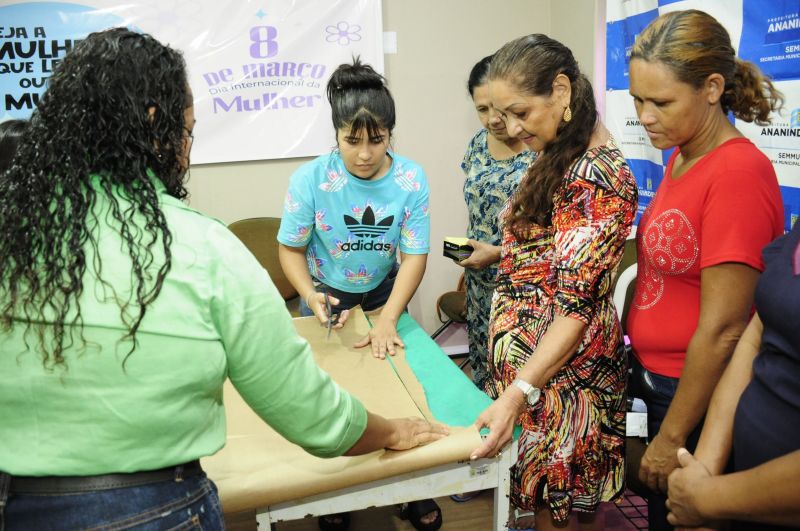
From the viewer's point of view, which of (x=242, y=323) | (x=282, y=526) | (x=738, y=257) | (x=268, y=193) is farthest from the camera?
(x=268, y=193)

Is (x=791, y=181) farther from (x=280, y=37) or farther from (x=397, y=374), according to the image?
(x=280, y=37)

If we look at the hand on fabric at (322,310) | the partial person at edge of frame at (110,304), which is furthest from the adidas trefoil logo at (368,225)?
the partial person at edge of frame at (110,304)

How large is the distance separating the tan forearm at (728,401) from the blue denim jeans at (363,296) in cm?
110

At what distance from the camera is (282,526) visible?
7.55 ft

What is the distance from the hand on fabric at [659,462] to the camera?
3.98 ft

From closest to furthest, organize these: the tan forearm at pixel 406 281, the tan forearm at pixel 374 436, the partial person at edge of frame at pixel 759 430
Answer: the partial person at edge of frame at pixel 759 430 < the tan forearm at pixel 374 436 < the tan forearm at pixel 406 281

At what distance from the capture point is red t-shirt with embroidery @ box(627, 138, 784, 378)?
43.7 inches

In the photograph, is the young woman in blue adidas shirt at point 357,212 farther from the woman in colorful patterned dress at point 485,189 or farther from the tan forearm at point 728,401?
the tan forearm at point 728,401

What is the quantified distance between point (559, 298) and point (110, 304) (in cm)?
83

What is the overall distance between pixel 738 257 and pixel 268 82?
2.59 metres

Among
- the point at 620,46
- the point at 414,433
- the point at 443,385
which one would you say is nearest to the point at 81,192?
the point at 414,433

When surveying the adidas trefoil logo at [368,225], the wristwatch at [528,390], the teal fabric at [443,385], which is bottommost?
the teal fabric at [443,385]

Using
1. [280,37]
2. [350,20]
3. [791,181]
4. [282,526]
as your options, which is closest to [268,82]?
[280,37]

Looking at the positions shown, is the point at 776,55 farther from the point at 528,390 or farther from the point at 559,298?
the point at 528,390
